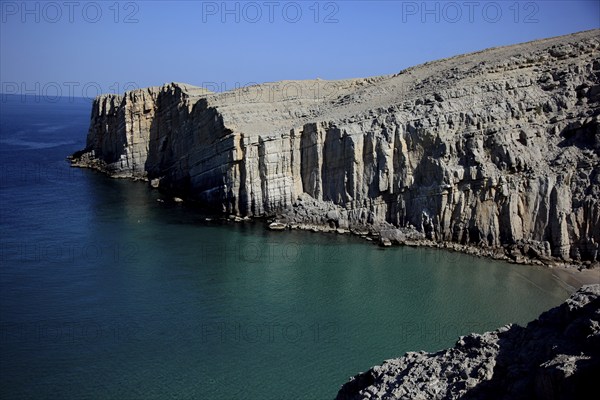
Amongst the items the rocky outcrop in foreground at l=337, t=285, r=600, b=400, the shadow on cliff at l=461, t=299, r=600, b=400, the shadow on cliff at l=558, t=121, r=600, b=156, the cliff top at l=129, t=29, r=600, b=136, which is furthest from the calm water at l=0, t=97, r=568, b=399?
the cliff top at l=129, t=29, r=600, b=136

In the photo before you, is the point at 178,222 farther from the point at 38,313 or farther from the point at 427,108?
the point at 427,108

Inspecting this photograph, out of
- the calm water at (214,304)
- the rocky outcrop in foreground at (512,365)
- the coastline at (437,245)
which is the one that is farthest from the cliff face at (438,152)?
the rocky outcrop in foreground at (512,365)

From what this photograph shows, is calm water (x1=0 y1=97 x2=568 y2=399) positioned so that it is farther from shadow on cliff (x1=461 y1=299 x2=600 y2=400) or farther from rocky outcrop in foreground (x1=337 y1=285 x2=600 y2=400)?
shadow on cliff (x1=461 y1=299 x2=600 y2=400)

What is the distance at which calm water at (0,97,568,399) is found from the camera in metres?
24.6

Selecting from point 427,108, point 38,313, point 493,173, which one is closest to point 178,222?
point 38,313

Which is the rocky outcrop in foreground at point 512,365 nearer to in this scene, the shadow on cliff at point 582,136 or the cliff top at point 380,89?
the shadow on cliff at point 582,136

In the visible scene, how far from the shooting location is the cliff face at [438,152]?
40.3 metres

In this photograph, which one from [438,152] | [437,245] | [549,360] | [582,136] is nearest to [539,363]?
[549,360]

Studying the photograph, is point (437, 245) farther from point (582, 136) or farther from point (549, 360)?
point (549, 360)

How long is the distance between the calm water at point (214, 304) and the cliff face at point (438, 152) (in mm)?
3361

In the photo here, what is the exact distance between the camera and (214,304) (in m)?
32.1

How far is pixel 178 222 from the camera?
48.3 metres

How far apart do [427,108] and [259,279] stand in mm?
19504

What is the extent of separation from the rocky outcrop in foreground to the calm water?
896cm
